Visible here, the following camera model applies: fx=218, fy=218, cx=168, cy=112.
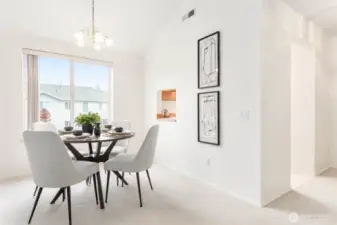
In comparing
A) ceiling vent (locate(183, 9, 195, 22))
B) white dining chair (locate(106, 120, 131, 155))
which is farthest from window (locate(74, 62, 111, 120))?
ceiling vent (locate(183, 9, 195, 22))

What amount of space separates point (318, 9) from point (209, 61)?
5.46ft

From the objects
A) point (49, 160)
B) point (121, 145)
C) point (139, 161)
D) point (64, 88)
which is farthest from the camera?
point (64, 88)

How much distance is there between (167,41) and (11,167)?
353 cm

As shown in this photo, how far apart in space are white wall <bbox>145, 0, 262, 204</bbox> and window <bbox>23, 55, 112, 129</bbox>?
4.84ft

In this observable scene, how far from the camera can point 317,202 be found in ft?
8.71

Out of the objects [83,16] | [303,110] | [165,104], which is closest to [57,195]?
[165,104]

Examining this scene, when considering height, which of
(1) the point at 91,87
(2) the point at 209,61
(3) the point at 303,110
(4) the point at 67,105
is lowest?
(3) the point at 303,110

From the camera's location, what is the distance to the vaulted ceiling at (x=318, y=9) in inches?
113

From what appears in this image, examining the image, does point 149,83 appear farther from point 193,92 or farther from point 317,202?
point 317,202

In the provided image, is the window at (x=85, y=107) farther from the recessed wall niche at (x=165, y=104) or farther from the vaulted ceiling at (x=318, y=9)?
the vaulted ceiling at (x=318, y=9)

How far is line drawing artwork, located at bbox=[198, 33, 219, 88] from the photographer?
3.10m

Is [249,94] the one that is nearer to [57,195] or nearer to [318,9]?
[318,9]

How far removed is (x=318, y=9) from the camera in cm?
306

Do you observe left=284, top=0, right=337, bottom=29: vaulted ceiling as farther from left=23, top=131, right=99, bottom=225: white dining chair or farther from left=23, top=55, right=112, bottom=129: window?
left=23, top=55, right=112, bottom=129: window
